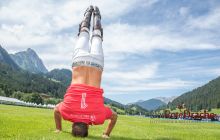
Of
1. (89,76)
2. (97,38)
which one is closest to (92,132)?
(89,76)

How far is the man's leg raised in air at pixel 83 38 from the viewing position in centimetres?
1390

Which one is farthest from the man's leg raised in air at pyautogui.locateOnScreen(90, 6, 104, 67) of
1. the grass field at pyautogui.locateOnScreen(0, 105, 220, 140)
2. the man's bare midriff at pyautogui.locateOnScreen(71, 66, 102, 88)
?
the grass field at pyautogui.locateOnScreen(0, 105, 220, 140)

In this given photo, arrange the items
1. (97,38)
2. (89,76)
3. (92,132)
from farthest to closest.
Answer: (92,132)
(97,38)
(89,76)

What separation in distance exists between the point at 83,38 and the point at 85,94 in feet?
8.21

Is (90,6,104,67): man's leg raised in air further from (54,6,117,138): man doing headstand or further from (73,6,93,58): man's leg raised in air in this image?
(73,6,93,58): man's leg raised in air

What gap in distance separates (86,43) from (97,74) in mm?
1469

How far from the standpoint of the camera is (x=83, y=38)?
1435cm

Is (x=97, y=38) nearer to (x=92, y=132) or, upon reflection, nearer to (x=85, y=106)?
(x=85, y=106)

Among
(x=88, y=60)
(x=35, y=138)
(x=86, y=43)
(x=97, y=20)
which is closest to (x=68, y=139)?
(x=35, y=138)

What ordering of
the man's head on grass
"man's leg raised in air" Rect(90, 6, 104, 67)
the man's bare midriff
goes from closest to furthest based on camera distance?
the man's head on grass, the man's bare midriff, "man's leg raised in air" Rect(90, 6, 104, 67)

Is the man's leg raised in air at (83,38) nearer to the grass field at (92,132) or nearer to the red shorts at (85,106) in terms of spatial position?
the red shorts at (85,106)

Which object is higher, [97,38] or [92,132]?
[97,38]

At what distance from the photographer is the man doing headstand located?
1283 cm

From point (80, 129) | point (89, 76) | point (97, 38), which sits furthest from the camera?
point (97, 38)
